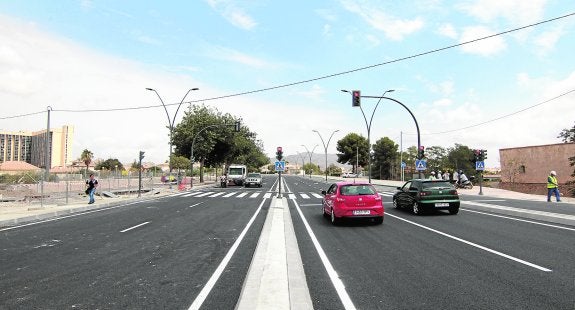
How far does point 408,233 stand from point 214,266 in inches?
225

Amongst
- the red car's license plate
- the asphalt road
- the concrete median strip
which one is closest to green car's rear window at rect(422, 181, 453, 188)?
the asphalt road

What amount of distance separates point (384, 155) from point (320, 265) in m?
92.9

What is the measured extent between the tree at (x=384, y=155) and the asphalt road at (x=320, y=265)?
84.6 metres

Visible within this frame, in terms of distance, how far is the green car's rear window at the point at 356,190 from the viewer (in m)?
12.7

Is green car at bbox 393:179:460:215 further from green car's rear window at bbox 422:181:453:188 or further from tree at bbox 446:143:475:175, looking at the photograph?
tree at bbox 446:143:475:175

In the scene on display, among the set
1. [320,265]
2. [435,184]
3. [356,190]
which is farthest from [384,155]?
[320,265]

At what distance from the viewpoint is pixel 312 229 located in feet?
38.0

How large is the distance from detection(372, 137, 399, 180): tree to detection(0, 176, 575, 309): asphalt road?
84624 millimetres

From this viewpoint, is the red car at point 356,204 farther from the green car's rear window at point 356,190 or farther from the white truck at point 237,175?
the white truck at point 237,175

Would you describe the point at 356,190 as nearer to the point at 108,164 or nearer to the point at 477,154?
the point at 477,154

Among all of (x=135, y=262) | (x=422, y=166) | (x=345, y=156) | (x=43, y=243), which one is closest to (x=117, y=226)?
(x=43, y=243)

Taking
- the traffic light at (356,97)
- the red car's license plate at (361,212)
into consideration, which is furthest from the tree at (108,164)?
the red car's license plate at (361,212)

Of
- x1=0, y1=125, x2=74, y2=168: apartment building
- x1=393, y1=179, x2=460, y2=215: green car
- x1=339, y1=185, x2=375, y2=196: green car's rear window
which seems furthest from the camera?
x1=0, y1=125, x2=74, y2=168: apartment building

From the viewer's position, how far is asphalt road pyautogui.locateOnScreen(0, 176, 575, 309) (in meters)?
4.94
